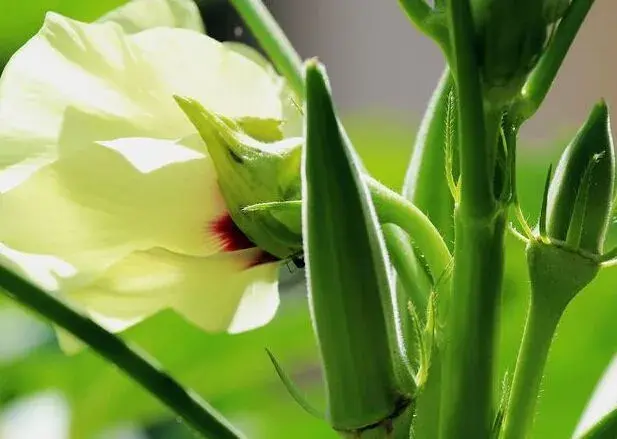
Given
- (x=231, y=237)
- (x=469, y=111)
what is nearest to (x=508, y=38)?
(x=469, y=111)

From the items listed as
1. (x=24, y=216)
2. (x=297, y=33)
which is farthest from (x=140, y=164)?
(x=297, y=33)

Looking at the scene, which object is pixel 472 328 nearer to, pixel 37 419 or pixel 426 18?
pixel 426 18

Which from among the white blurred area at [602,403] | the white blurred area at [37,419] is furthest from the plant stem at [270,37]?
the white blurred area at [37,419]

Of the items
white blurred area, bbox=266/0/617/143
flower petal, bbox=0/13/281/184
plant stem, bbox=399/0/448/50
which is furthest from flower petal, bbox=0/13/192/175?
white blurred area, bbox=266/0/617/143

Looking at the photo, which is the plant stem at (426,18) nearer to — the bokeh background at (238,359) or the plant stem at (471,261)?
the plant stem at (471,261)

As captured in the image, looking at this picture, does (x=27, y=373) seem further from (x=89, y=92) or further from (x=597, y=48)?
(x=597, y=48)

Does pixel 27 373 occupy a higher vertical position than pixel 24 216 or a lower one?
lower

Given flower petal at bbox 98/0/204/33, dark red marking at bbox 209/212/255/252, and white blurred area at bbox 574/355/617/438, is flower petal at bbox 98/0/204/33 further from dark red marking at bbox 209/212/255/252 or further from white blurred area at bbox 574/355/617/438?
white blurred area at bbox 574/355/617/438
